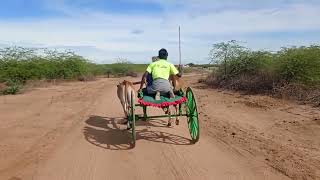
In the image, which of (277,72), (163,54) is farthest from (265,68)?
(163,54)

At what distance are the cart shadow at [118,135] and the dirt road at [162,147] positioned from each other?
21 mm

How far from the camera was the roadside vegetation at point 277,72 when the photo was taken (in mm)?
18984

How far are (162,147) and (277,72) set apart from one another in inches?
513

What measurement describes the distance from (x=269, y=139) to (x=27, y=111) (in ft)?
34.3

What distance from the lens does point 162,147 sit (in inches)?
373

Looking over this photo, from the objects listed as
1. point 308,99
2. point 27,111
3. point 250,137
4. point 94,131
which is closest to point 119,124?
point 94,131

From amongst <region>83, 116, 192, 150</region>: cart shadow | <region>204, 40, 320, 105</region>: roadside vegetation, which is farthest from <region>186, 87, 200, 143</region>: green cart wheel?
<region>204, 40, 320, 105</region>: roadside vegetation

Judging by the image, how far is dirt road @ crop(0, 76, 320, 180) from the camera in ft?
24.9

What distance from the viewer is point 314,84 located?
1944 centimetres

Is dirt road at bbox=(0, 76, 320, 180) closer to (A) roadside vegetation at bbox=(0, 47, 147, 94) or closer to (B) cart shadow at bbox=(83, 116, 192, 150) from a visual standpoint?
(B) cart shadow at bbox=(83, 116, 192, 150)

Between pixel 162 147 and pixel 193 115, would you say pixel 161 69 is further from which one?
pixel 162 147

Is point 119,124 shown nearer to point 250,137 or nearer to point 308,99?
point 250,137

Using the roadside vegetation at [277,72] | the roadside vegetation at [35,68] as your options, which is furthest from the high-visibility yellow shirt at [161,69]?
the roadside vegetation at [35,68]

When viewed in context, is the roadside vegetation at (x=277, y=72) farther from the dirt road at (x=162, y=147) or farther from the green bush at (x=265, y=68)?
the dirt road at (x=162, y=147)
